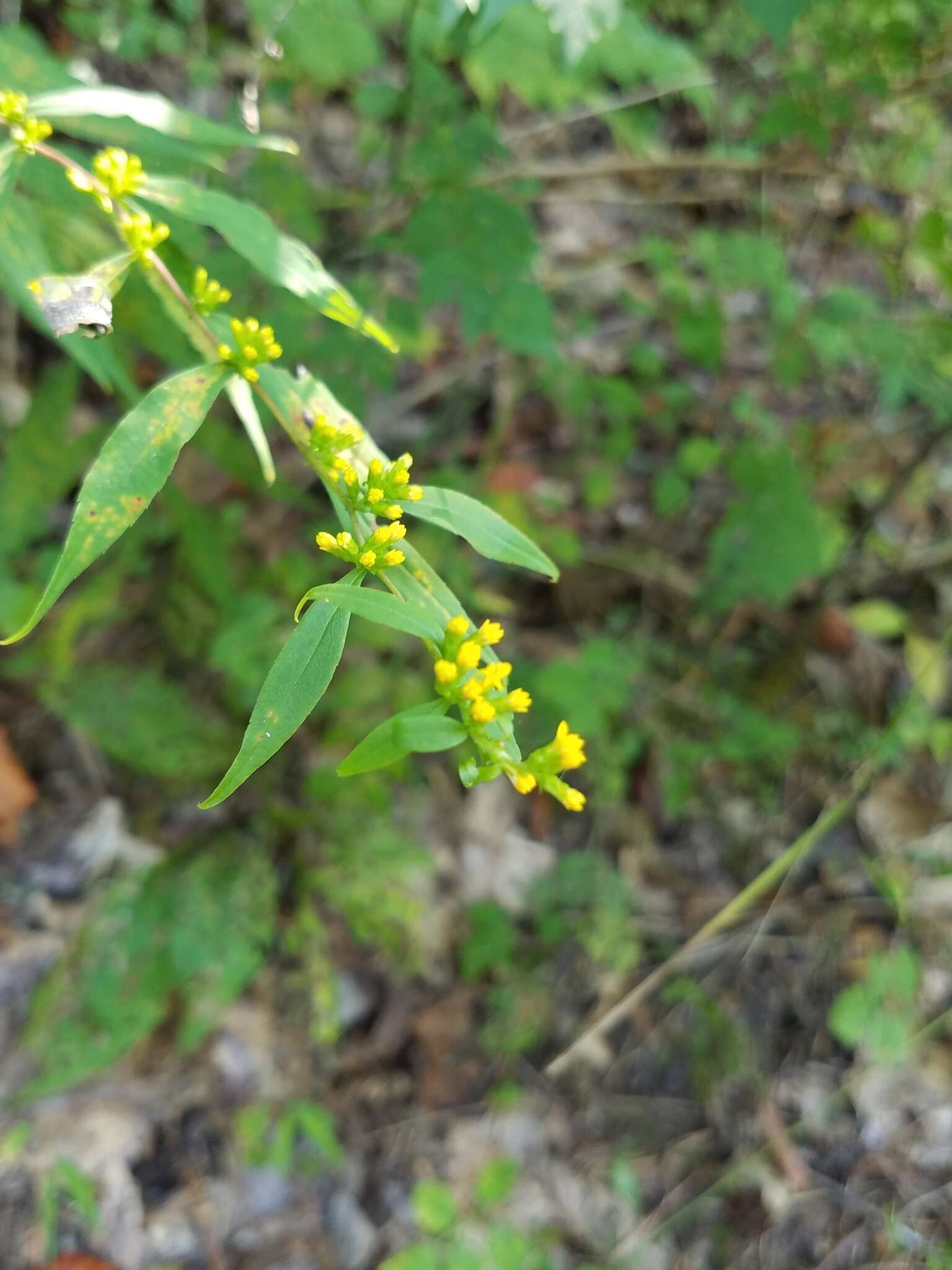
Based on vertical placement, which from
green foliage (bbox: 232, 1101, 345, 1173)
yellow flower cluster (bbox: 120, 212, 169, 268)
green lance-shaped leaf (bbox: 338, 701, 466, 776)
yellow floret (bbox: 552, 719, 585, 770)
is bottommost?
green foliage (bbox: 232, 1101, 345, 1173)

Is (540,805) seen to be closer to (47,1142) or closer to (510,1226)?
(510,1226)

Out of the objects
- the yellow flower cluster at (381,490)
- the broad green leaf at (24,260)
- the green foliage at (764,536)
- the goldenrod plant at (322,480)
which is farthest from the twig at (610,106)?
the yellow flower cluster at (381,490)

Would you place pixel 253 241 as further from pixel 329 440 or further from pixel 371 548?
pixel 371 548

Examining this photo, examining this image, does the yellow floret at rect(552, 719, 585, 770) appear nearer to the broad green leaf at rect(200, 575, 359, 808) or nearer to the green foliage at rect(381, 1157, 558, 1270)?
the broad green leaf at rect(200, 575, 359, 808)

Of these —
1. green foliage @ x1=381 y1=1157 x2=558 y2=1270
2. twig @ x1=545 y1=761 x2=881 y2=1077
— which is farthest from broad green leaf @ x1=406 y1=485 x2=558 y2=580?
green foliage @ x1=381 y1=1157 x2=558 y2=1270

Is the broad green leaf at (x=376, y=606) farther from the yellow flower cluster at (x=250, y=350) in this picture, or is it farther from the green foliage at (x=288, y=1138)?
the green foliage at (x=288, y=1138)

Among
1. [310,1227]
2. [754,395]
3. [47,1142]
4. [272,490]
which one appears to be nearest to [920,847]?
[754,395]
